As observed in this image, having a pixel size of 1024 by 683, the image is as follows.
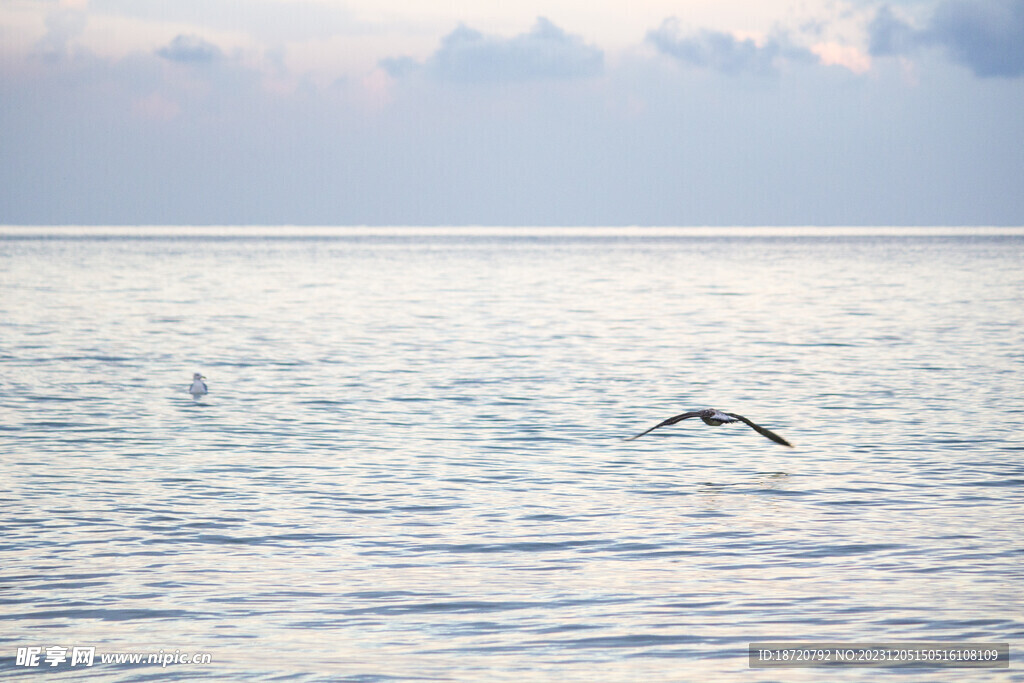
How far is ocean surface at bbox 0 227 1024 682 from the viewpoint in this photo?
1205 centimetres

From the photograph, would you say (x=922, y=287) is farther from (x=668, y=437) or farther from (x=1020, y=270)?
(x=668, y=437)

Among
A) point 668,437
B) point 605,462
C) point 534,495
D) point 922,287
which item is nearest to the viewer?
point 534,495

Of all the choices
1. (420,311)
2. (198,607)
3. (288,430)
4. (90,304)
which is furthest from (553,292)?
(198,607)

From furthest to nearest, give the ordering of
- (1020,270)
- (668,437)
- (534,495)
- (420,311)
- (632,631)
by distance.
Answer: (1020,270), (420,311), (668,437), (534,495), (632,631)

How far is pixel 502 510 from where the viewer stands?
17.4m

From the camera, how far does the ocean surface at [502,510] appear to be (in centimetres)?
1205

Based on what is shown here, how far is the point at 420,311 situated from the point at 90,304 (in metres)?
17.5

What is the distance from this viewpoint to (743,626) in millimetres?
12250

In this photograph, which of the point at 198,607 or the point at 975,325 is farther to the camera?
the point at 975,325

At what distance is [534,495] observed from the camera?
1845cm

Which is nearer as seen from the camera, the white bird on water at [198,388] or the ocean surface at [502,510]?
the ocean surface at [502,510]

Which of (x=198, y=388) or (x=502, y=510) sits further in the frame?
(x=198, y=388)

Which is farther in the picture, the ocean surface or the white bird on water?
the white bird on water

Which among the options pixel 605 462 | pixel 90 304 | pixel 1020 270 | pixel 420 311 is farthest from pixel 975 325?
pixel 1020 270
